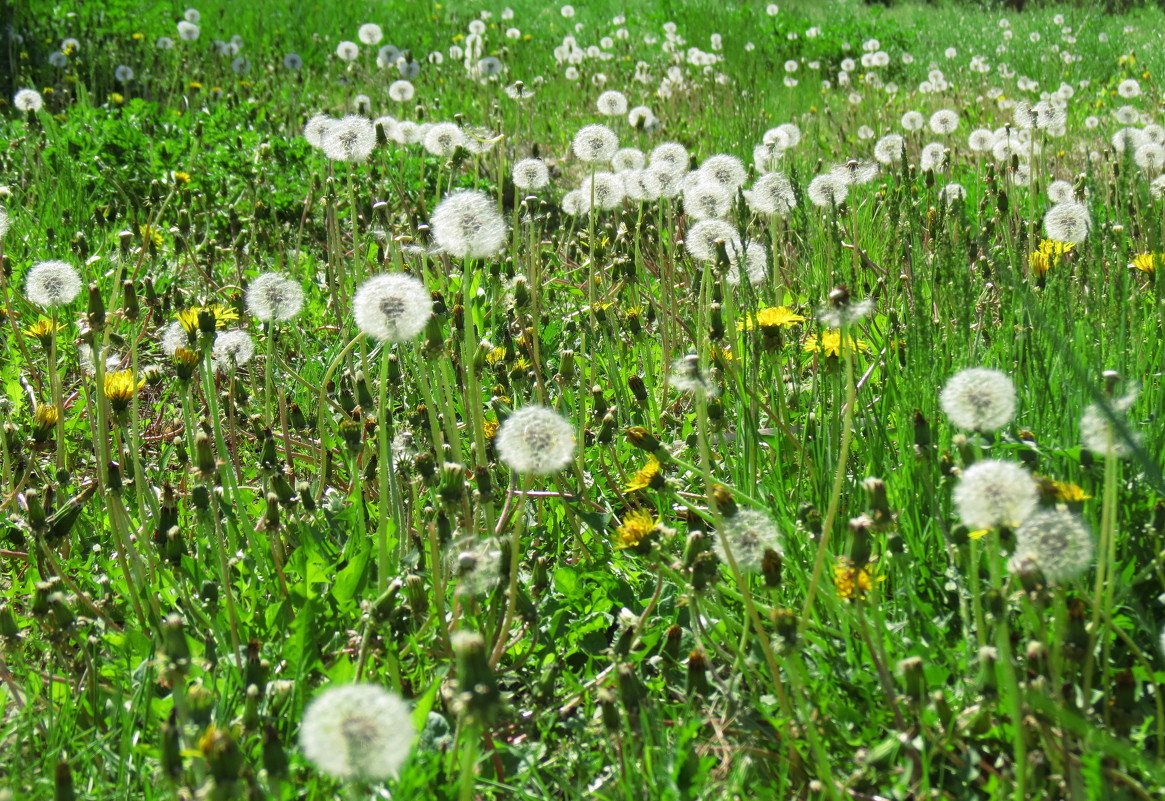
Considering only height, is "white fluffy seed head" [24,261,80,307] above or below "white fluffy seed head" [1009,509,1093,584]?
above

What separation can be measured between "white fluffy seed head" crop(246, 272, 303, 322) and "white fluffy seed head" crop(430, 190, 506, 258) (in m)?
0.44

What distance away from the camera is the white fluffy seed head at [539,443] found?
50.7 inches

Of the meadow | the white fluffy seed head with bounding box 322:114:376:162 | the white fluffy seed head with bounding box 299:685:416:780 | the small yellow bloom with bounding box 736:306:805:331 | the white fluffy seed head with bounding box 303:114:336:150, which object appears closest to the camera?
the white fluffy seed head with bounding box 299:685:416:780

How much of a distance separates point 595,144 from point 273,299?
0.95 metres

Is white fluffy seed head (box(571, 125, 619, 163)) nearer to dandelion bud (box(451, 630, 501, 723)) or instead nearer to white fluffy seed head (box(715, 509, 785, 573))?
white fluffy seed head (box(715, 509, 785, 573))

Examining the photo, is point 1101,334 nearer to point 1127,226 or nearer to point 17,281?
point 1127,226

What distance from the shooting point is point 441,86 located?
7020 mm

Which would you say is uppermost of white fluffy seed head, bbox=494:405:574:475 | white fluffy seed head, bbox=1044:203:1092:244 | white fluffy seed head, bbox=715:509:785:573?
white fluffy seed head, bbox=1044:203:1092:244

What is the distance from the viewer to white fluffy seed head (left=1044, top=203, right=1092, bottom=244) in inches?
93.8

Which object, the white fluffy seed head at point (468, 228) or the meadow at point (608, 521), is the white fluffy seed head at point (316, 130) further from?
the white fluffy seed head at point (468, 228)

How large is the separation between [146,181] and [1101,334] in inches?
149

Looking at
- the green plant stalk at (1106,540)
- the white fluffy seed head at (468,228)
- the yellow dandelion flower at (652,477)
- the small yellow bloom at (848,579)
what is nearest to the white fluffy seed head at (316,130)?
the white fluffy seed head at (468,228)

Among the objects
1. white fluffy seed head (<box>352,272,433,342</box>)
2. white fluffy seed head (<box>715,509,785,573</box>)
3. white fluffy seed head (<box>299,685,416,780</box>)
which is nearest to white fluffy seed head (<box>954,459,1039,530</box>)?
white fluffy seed head (<box>715,509,785,573</box>)

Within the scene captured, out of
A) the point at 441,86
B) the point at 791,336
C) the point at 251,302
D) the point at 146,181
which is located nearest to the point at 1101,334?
the point at 791,336
